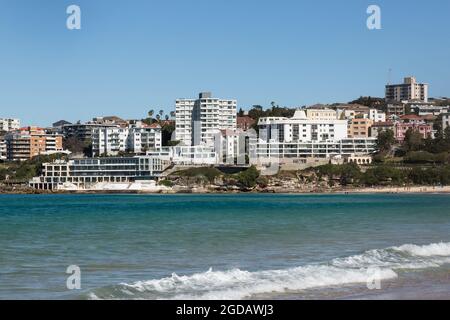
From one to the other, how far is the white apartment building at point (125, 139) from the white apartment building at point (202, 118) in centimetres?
477

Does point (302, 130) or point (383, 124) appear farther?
point (383, 124)

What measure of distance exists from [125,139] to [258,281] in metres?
122

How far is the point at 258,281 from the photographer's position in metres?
17.2

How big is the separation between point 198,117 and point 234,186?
72.5ft

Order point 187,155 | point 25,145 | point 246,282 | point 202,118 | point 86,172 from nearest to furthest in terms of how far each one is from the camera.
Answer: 1. point 246,282
2. point 86,172
3. point 187,155
4. point 202,118
5. point 25,145

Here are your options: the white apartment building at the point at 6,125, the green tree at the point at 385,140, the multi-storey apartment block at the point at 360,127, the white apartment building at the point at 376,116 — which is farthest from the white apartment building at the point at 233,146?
the white apartment building at the point at 6,125

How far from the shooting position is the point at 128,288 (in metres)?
16.5

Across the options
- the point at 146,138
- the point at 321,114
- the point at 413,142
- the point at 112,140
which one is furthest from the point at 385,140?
the point at 112,140

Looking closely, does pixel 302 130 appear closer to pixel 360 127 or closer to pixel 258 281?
pixel 360 127

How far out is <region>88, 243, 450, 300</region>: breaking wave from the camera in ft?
52.1

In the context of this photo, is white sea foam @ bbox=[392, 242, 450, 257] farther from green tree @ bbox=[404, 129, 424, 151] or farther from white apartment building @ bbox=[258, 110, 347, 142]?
white apartment building @ bbox=[258, 110, 347, 142]

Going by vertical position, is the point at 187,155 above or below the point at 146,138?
below

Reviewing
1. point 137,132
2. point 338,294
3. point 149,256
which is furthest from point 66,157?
point 338,294
